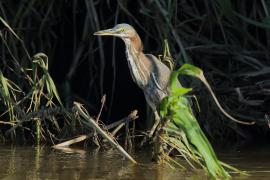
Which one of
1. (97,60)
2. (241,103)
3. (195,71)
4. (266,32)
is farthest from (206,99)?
(195,71)

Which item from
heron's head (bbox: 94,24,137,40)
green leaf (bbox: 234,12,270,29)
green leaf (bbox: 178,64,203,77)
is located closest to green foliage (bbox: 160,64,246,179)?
green leaf (bbox: 178,64,203,77)

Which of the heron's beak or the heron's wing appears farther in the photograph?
the heron's wing

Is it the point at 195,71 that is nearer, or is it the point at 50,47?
the point at 195,71

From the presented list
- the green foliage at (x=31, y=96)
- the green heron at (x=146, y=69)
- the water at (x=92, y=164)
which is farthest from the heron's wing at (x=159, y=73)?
the green foliage at (x=31, y=96)

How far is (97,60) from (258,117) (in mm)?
1603

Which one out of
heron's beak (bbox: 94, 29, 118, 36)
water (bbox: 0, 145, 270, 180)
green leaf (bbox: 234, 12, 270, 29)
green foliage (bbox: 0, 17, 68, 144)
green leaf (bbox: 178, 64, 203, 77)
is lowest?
water (bbox: 0, 145, 270, 180)

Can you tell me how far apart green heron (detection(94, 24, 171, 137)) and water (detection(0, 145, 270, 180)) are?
1.52 feet

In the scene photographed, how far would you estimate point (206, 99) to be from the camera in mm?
5738

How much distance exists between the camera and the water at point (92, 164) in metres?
4.44

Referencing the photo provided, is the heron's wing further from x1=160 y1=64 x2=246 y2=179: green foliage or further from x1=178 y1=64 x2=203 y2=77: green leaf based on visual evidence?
x1=178 y1=64 x2=203 y2=77: green leaf

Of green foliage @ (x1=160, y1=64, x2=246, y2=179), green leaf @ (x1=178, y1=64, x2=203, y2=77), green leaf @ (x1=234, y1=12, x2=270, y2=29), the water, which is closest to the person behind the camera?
green leaf @ (x1=178, y1=64, x2=203, y2=77)

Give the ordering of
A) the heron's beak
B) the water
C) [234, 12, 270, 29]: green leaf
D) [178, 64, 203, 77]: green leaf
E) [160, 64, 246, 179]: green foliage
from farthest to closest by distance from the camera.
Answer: [234, 12, 270, 29]: green leaf
the heron's beak
the water
[160, 64, 246, 179]: green foliage
[178, 64, 203, 77]: green leaf

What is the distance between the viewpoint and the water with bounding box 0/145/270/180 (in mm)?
4441

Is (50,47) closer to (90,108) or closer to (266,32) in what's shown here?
(90,108)
